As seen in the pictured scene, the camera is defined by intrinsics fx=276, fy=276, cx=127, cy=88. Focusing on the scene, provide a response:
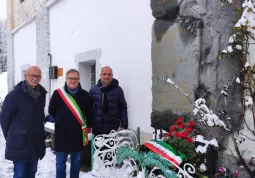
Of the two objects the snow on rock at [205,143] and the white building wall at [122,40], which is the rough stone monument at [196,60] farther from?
the white building wall at [122,40]

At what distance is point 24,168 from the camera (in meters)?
2.96

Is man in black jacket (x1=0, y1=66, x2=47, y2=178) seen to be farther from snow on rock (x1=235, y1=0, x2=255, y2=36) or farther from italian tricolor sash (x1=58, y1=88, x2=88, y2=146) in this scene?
snow on rock (x1=235, y1=0, x2=255, y2=36)

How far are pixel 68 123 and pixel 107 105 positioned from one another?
2.31 feet

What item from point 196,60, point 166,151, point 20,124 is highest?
point 196,60

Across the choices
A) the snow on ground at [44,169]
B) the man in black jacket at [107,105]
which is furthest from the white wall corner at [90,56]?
the snow on ground at [44,169]

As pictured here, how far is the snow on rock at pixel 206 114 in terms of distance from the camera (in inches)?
102

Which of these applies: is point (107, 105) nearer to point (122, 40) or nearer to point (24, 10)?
point (122, 40)

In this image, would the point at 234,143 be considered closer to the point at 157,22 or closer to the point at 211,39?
the point at 211,39

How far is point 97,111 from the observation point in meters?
3.82

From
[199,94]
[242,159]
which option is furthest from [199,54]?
[242,159]

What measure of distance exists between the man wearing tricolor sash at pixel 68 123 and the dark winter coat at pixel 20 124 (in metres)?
0.34

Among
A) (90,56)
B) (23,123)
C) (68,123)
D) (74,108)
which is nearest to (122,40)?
(90,56)

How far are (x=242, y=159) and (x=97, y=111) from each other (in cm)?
198

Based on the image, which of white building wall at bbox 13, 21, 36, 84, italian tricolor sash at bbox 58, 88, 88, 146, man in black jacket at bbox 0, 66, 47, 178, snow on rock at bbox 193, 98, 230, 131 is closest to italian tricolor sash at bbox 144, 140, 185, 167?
snow on rock at bbox 193, 98, 230, 131
